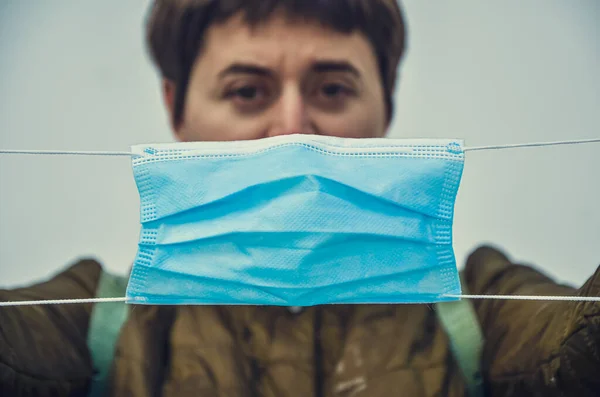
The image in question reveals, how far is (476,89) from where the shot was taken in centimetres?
129

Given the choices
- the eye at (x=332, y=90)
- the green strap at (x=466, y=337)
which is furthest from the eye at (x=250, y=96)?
the green strap at (x=466, y=337)

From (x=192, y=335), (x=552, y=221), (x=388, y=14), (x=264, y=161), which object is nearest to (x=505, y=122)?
(x=552, y=221)

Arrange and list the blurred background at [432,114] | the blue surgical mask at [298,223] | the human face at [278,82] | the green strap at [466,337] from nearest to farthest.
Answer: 1. the blue surgical mask at [298,223]
2. the green strap at [466,337]
3. the human face at [278,82]
4. the blurred background at [432,114]

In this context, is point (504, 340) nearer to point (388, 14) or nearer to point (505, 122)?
point (505, 122)

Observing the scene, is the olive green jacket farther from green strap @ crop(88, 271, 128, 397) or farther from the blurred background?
the blurred background

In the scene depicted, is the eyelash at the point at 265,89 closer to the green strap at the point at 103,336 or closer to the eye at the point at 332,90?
the eye at the point at 332,90

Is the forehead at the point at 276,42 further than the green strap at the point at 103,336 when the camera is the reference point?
Yes

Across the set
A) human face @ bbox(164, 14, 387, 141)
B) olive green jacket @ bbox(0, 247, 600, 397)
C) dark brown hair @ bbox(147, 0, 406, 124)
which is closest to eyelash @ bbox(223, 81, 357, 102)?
human face @ bbox(164, 14, 387, 141)

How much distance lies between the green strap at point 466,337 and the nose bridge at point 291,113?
404 millimetres

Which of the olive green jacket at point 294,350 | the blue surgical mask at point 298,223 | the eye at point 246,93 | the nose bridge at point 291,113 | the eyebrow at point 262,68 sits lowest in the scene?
the olive green jacket at point 294,350

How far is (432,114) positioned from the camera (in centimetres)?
131

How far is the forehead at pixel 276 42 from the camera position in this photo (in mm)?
1126

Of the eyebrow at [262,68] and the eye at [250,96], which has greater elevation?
the eyebrow at [262,68]

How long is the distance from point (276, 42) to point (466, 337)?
63 centimetres
